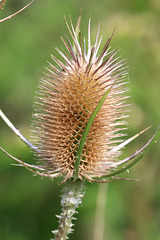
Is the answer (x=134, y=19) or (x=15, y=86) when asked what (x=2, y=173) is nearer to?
(x=15, y=86)

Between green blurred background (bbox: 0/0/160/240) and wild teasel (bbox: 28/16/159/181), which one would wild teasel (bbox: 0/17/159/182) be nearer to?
wild teasel (bbox: 28/16/159/181)

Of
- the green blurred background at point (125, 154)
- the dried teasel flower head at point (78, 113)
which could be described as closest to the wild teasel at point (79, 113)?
the dried teasel flower head at point (78, 113)

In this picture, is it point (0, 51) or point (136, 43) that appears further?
point (0, 51)

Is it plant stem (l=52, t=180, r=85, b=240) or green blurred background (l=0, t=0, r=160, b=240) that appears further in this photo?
green blurred background (l=0, t=0, r=160, b=240)

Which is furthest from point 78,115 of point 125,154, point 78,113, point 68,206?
point 125,154

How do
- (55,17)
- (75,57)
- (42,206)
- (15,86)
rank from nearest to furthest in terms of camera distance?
(75,57) < (42,206) < (15,86) < (55,17)

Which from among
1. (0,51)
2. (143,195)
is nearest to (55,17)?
(0,51)

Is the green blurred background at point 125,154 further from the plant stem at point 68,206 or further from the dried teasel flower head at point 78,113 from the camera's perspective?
the plant stem at point 68,206

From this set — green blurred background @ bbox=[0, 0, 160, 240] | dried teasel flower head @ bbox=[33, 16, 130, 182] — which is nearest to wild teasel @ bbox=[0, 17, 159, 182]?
dried teasel flower head @ bbox=[33, 16, 130, 182]
